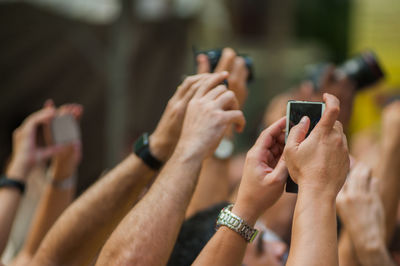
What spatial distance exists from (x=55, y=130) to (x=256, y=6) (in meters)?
9.09

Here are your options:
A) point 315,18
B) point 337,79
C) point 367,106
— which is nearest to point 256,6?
point 315,18

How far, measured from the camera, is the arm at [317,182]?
0.77 metres

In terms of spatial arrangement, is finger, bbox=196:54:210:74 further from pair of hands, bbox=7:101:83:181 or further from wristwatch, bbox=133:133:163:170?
pair of hands, bbox=7:101:83:181

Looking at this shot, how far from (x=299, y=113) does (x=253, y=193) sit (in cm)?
16

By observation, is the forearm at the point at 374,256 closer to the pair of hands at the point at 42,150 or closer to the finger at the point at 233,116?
the finger at the point at 233,116

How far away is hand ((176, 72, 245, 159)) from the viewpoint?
1062 mm

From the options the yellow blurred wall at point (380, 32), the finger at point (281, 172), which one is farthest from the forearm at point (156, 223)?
the yellow blurred wall at point (380, 32)

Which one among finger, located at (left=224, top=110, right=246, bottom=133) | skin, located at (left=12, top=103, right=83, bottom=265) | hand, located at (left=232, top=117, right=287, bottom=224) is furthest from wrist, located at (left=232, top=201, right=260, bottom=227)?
skin, located at (left=12, top=103, right=83, bottom=265)

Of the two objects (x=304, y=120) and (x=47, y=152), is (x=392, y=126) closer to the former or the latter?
(x=304, y=120)

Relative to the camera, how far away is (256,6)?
10266 mm

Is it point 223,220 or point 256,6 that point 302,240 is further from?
point 256,6

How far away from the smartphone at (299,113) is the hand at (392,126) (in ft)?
2.41

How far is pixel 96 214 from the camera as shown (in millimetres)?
1208

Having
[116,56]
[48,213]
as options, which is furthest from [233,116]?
[116,56]
